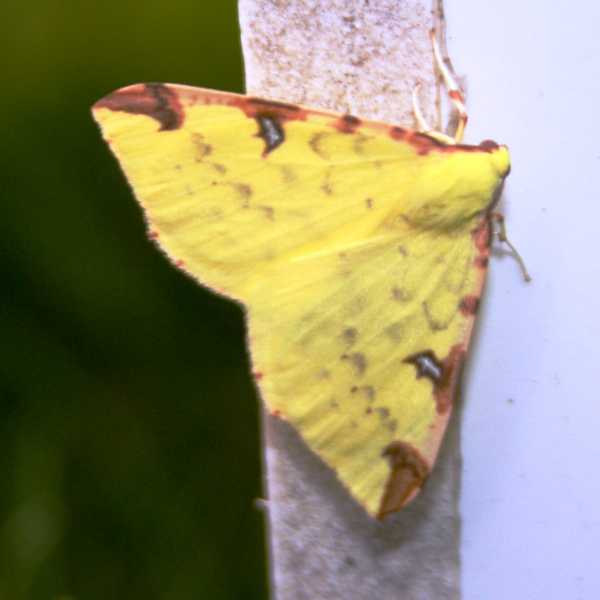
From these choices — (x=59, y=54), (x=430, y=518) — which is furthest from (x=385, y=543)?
(x=59, y=54)

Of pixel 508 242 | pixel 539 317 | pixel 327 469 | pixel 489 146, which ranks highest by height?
Answer: pixel 489 146

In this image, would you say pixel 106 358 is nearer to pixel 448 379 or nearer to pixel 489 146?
pixel 448 379

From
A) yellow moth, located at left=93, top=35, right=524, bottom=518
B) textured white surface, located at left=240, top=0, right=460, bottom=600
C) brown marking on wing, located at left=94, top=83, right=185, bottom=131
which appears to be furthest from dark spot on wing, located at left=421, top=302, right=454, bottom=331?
brown marking on wing, located at left=94, top=83, right=185, bottom=131

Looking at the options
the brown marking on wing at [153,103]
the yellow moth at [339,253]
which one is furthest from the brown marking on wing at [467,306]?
the brown marking on wing at [153,103]

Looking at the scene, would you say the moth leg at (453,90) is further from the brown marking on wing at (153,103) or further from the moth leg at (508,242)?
the brown marking on wing at (153,103)

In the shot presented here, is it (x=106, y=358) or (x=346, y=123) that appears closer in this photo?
(x=346, y=123)

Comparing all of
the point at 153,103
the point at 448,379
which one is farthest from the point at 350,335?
the point at 153,103

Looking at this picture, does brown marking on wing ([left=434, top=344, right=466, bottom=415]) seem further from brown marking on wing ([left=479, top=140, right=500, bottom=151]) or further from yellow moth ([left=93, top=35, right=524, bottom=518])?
brown marking on wing ([left=479, top=140, right=500, bottom=151])
